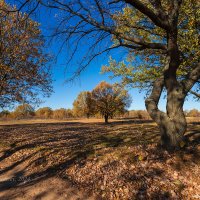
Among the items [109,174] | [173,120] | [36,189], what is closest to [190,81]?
[173,120]

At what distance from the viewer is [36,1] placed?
20.9 feet

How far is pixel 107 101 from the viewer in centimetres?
4119

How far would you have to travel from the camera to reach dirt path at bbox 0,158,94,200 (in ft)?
18.7

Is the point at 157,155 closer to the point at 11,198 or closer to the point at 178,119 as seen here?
the point at 178,119

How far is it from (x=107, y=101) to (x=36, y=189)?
35.3 meters

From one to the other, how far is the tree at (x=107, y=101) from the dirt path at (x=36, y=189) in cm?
3351

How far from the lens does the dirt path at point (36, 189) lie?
18.7 ft

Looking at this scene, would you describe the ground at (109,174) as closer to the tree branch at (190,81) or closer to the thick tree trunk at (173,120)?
the thick tree trunk at (173,120)

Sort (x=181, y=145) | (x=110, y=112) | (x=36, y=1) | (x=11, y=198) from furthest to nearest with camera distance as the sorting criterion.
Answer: (x=110, y=112), (x=181, y=145), (x=36, y=1), (x=11, y=198)

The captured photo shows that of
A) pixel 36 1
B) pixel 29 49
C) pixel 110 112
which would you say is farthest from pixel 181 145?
pixel 110 112

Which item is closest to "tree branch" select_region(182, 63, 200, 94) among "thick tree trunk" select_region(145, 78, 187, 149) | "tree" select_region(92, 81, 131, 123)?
"thick tree trunk" select_region(145, 78, 187, 149)

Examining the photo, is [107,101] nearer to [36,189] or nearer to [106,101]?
[106,101]

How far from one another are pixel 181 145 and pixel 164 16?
4575 millimetres

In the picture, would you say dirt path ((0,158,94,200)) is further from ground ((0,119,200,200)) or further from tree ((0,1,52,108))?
tree ((0,1,52,108))
